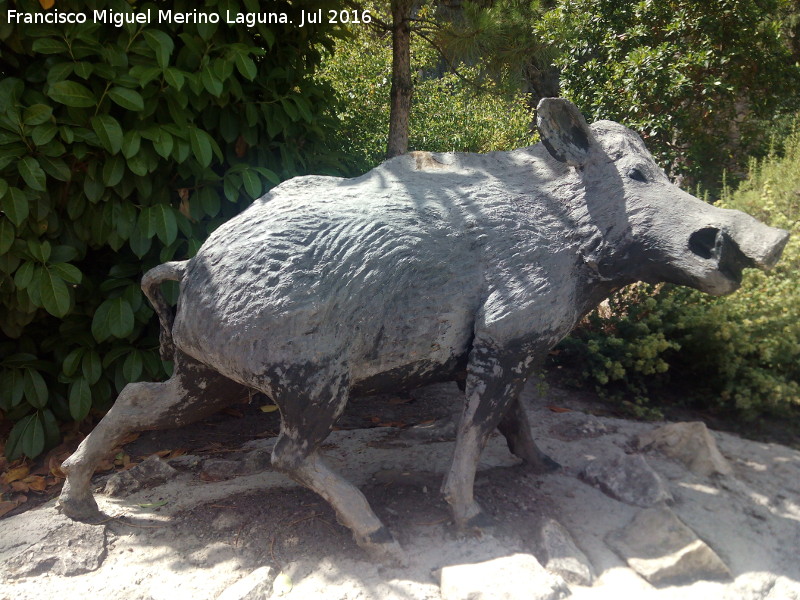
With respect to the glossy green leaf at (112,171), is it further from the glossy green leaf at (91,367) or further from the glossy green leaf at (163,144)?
the glossy green leaf at (91,367)

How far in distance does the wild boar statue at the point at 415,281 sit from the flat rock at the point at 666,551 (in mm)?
651

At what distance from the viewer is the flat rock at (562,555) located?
96.7 inches

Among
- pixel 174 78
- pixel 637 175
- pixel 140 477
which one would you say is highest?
pixel 174 78

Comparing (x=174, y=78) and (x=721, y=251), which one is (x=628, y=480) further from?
(x=174, y=78)

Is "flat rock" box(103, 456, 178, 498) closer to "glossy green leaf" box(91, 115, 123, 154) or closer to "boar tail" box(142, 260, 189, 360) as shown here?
"boar tail" box(142, 260, 189, 360)

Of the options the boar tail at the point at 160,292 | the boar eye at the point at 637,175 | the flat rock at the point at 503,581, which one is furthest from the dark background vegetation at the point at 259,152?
the flat rock at the point at 503,581

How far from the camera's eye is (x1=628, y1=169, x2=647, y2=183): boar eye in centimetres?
272

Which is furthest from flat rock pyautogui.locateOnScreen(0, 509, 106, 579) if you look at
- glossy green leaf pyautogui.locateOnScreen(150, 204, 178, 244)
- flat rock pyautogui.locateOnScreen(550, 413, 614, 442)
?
flat rock pyautogui.locateOnScreen(550, 413, 614, 442)

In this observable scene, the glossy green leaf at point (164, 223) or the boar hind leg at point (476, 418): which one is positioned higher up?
the glossy green leaf at point (164, 223)

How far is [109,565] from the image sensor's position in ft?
8.63

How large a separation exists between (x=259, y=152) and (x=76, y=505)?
2.24 meters

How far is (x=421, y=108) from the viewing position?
8.49 metres

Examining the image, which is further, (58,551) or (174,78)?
(174,78)

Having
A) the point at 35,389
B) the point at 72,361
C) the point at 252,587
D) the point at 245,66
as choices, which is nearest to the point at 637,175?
the point at 245,66
